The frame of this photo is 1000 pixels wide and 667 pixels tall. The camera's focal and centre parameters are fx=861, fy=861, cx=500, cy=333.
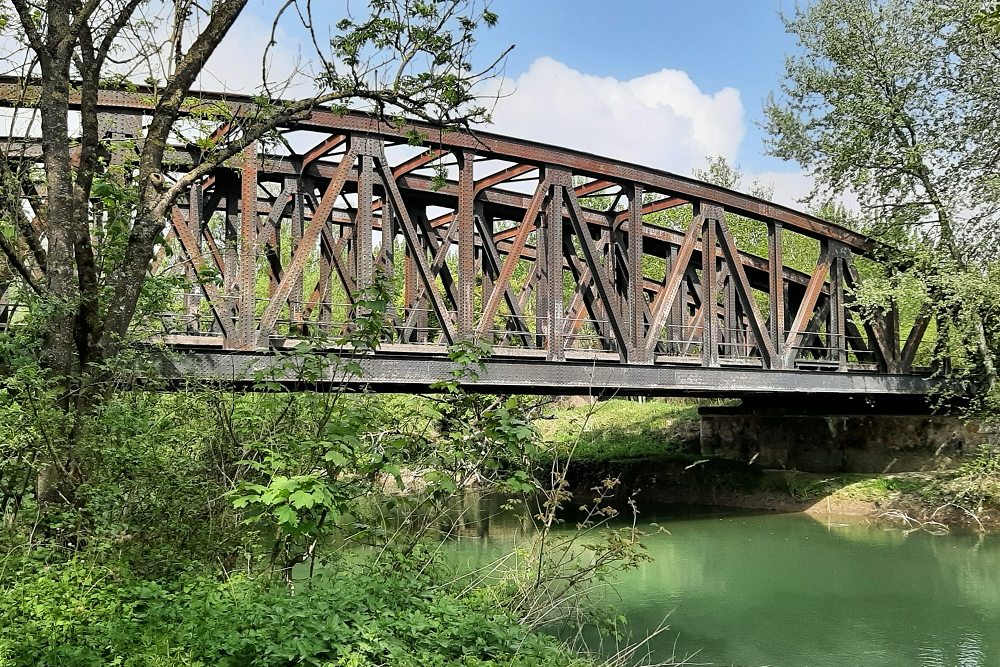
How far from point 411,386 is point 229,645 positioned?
7.83 meters

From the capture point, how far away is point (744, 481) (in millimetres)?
21875

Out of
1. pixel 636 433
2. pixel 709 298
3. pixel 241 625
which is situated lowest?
pixel 636 433

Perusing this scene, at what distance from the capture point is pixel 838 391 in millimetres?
17391

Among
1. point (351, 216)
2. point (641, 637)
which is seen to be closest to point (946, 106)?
point (351, 216)

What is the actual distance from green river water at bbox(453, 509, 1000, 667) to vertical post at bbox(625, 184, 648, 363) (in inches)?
145

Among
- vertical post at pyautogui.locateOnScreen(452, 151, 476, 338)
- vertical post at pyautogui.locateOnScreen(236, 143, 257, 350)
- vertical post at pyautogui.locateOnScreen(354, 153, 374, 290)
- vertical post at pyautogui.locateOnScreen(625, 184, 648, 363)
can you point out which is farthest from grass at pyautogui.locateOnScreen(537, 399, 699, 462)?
vertical post at pyautogui.locateOnScreen(236, 143, 257, 350)

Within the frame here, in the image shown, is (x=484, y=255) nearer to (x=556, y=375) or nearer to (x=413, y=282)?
(x=413, y=282)

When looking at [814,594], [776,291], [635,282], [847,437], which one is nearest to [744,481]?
[847,437]

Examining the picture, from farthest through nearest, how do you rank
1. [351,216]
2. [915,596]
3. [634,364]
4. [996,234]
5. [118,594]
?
[996,234] → [351,216] → [634,364] → [915,596] → [118,594]

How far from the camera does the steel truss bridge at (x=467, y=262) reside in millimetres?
10945

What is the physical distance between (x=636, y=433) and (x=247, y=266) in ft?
63.1

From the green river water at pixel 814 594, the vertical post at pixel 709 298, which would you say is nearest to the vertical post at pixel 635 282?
the vertical post at pixel 709 298

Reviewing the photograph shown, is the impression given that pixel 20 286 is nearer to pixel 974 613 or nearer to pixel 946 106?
pixel 974 613

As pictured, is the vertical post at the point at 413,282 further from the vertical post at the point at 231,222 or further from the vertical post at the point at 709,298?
the vertical post at the point at 709,298
